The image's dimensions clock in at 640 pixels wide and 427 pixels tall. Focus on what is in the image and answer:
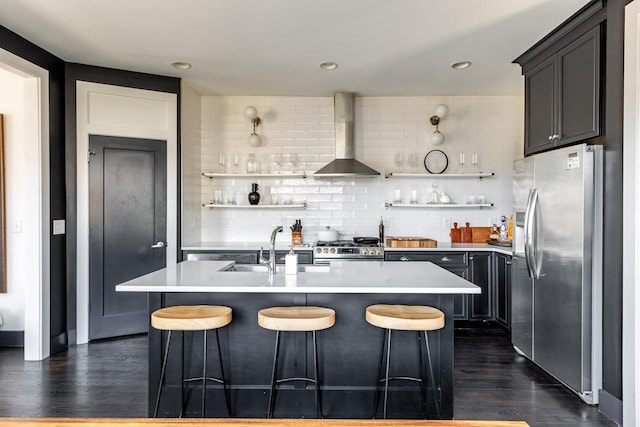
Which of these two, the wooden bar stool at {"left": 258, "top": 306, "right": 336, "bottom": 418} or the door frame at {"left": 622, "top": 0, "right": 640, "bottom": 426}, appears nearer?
the wooden bar stool at {"left": 258, "top": 306, "right": 336, "bottom": 418}

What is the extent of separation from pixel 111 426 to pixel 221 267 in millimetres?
1944

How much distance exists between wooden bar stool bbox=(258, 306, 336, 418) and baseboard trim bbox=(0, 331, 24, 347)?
114 inches

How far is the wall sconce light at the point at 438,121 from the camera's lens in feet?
16.7

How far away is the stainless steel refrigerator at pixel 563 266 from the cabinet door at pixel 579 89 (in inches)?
8.7

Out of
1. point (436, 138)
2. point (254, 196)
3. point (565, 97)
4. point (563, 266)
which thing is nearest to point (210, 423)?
point (563, 266)

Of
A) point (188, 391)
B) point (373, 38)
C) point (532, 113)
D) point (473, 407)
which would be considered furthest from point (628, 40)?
point (188, 391)

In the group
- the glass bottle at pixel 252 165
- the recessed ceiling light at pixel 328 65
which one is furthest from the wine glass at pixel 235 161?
the recessed ceiling light at pixel 328 65

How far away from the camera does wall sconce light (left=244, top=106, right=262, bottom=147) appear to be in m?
5.12

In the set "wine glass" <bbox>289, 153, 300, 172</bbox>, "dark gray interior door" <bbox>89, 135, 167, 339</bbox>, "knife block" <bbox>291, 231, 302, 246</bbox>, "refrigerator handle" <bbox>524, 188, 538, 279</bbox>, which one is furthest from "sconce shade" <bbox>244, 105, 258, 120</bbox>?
"refrigerator handle" <bbox>524, 188, 538, 279</bbox>

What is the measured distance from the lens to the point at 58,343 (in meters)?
3.86

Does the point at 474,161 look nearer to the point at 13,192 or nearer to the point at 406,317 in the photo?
the point at 406,317

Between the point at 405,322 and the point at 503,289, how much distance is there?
2597mm

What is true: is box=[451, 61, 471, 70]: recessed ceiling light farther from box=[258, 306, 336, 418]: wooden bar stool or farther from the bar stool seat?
box=[258, 306, 336, 418]: wooden bar stool

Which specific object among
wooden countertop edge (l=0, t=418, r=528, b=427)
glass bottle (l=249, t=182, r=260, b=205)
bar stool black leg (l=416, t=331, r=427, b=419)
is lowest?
bar stool black leg (l=416, t=331, r=427, b=419)
